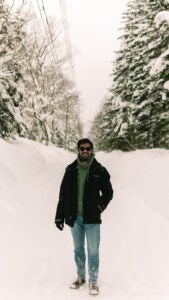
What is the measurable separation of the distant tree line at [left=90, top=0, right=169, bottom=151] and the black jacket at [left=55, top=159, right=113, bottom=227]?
12998 millimetres

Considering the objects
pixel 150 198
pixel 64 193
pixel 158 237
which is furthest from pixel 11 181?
pixel 64 193

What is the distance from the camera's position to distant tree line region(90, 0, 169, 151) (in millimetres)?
20844

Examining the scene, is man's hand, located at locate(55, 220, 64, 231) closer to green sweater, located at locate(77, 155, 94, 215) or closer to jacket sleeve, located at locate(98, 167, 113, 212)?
green sweater, located at locate(77, 155, 94, 215)

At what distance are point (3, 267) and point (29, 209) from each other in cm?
495

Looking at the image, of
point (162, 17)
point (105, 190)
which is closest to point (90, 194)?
Result: point (105, 190)

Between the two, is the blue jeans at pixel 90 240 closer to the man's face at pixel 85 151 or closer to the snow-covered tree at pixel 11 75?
the man's face at pixel 85 151

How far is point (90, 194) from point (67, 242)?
3.28 metres

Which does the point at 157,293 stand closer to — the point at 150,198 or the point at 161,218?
the point at 161,218

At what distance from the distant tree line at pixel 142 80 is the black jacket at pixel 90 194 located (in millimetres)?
12998

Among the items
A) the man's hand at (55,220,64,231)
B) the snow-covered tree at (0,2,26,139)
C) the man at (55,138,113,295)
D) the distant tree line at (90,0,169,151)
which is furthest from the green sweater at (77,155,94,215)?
the snow-covered tree at (0,2,26,139)

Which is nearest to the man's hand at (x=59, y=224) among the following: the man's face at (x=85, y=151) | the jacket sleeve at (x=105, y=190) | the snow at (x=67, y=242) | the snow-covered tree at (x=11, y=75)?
the jacket sleeve at (x=105, y=190)

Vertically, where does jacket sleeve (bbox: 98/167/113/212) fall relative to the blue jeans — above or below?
above

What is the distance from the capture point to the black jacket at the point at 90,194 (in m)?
6.04

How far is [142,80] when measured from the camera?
2645 cm
